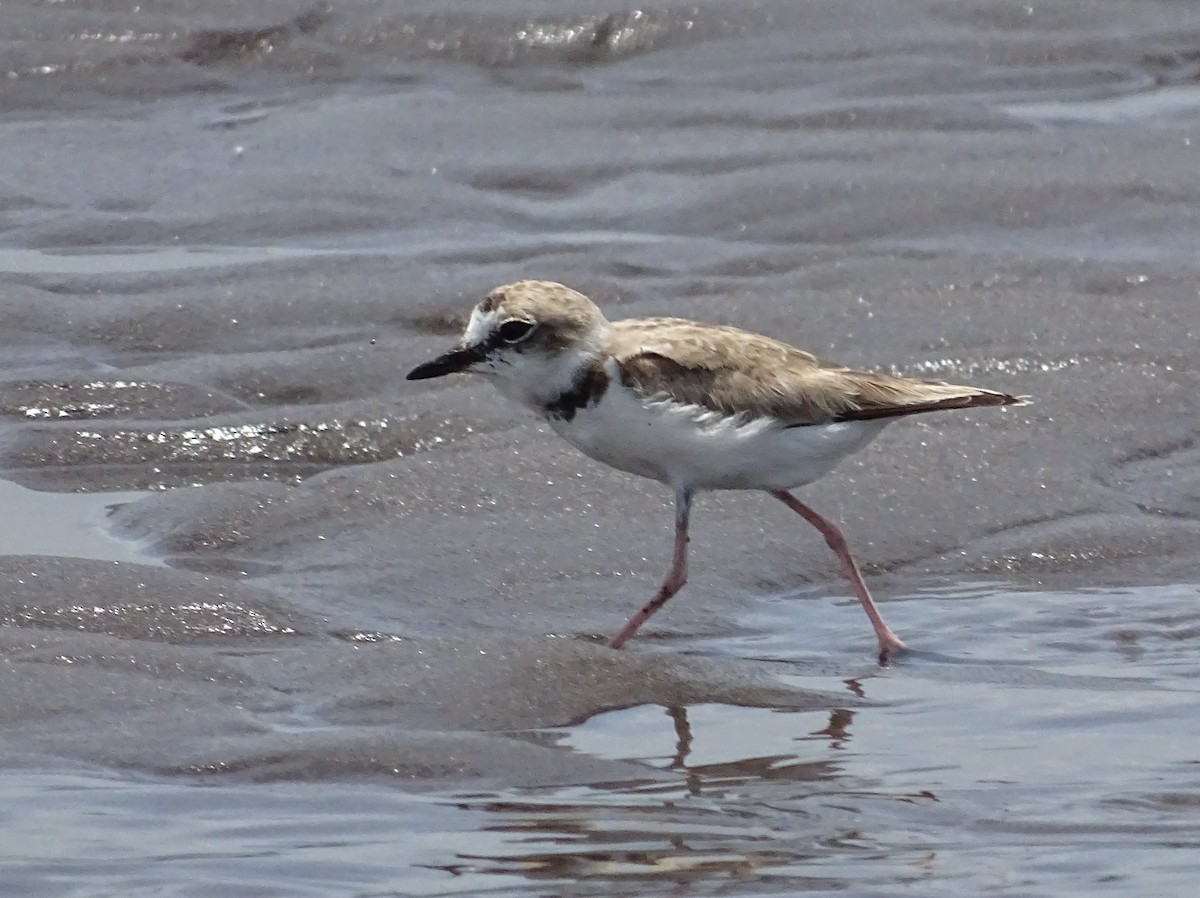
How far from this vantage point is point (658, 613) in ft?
18.8

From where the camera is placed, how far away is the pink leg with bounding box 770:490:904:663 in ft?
17.7

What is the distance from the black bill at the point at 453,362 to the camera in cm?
545

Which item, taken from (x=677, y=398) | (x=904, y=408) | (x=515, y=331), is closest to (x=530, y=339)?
(x=515, y=331)

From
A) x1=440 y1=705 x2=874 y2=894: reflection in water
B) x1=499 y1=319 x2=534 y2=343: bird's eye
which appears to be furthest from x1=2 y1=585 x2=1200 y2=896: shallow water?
x1=499 y1=319 x2=534 y2=343: bird's eye

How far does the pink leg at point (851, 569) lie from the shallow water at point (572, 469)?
9 cm

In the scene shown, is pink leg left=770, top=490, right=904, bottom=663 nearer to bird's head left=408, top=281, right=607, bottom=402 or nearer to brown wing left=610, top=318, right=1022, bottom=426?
brown wing left=610, top=318, right=1022, bottom=426

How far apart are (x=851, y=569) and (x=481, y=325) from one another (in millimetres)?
1165

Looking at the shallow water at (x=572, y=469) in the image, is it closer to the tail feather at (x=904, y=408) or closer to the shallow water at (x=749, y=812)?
the shallow water at (x=749, y=812)

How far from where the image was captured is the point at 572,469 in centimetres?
657

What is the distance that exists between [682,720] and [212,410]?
291 centimetres

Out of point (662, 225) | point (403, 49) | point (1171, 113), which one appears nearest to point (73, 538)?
point (662, 225)

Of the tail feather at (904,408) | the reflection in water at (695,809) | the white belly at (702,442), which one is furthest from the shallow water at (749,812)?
the tail feather at (904,408)

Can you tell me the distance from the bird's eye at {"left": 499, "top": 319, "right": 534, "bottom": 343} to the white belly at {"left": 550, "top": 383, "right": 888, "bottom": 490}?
239mm

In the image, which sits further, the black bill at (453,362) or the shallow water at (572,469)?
the black bill at (453,362)
